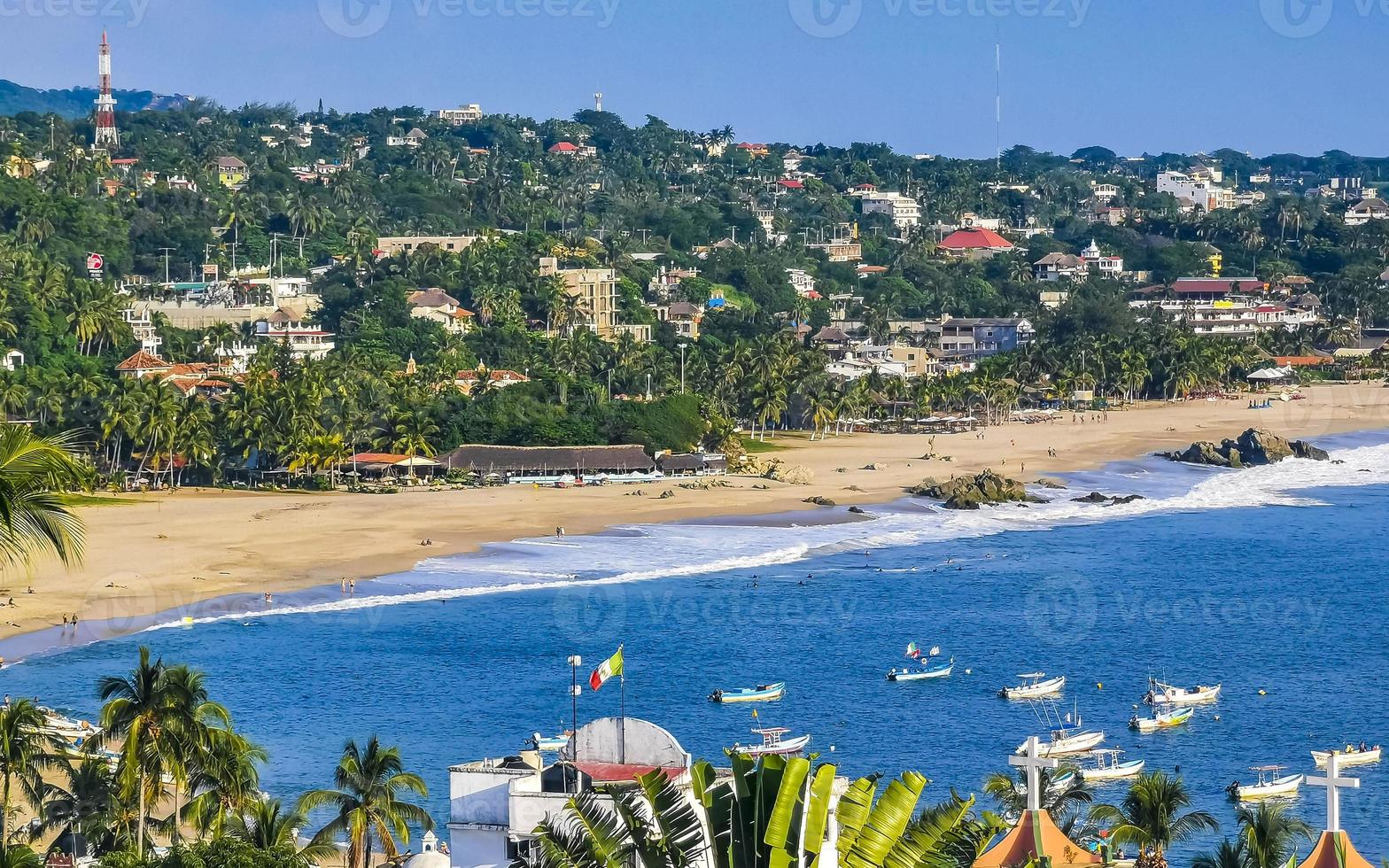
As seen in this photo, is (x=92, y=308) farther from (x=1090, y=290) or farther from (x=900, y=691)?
(x=1090, y=290)

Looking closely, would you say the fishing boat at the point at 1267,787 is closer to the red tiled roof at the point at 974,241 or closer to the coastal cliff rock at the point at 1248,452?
the coastal cliff rock at the point at 1248,452

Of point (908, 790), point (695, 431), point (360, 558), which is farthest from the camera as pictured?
point (695, 431)

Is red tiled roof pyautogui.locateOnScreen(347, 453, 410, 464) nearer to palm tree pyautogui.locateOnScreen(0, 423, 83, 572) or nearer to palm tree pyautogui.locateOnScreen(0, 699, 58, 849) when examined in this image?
palm tree pyautogui.locateOnScreen(0, 699, 58, 849)

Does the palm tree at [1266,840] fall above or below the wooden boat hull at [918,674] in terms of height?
above

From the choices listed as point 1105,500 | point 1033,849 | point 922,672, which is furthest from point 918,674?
point 1105,500

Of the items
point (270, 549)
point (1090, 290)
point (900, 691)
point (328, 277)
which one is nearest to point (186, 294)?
point (328, 277)

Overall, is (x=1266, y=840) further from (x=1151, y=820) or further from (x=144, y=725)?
(x=144, y=725)

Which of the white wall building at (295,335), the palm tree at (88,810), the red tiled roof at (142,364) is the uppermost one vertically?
the white wall building at (295,335)

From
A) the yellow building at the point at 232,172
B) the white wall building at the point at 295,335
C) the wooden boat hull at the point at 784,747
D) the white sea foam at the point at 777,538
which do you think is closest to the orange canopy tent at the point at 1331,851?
the wooden boat hull at the point at 784,747
